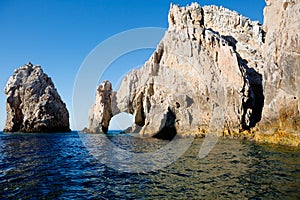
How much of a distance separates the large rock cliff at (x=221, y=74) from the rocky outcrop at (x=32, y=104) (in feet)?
111

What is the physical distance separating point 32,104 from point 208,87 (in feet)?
214

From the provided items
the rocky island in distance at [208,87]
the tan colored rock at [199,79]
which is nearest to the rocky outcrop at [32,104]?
the rocky island in distance at [208,87]

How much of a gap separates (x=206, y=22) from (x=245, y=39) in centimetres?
1275

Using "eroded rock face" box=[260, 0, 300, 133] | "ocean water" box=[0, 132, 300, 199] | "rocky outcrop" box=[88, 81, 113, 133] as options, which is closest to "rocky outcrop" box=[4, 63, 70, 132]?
"rocky outcrop" box=[88, 81, 113, 133]

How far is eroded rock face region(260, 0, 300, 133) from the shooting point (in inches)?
1076

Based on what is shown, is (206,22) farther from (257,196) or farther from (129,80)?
(257,196)

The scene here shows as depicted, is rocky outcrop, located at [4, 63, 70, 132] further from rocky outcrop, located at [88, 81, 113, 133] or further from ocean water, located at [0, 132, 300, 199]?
ocean water, located at [0, 132, 300, 199]

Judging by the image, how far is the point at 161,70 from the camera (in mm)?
65500

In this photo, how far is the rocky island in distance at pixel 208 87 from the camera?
30.3m

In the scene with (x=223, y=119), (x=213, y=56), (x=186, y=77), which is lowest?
(x=223, y=119)

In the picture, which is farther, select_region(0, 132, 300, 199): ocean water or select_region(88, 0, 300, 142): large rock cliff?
select_region(88, 0, 300, 142): large rock cliff

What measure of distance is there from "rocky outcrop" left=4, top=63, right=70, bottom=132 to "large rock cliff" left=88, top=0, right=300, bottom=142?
111 ft

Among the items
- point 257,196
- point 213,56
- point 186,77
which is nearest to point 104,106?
point 186,77

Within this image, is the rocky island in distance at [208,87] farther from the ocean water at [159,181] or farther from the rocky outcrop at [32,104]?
the ocean water at [159,181]
